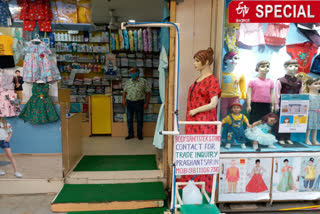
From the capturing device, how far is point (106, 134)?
5340 mm

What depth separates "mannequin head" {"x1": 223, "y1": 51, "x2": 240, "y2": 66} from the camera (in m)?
2.68

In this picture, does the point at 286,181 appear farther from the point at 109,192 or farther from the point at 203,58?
the point at 109,192

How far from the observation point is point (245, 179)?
9.09 feet

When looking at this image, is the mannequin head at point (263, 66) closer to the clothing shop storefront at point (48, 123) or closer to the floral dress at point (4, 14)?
the clothing shop storefront at point (48, 123)

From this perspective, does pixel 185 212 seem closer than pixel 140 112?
Yes

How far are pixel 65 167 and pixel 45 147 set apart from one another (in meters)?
0.41

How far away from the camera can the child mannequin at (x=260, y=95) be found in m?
2.73

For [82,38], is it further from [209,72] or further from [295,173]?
[295,173]

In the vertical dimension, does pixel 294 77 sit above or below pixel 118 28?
below

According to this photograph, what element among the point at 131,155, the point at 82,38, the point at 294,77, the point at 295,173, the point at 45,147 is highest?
the point at 82,38

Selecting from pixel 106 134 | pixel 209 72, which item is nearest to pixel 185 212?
pixel 209 72

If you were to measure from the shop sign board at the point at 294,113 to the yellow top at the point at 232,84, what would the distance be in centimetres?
55

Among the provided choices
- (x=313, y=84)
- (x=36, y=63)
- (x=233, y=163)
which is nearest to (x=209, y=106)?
(x=233, y=163)

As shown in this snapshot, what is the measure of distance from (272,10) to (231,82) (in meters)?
0.90
